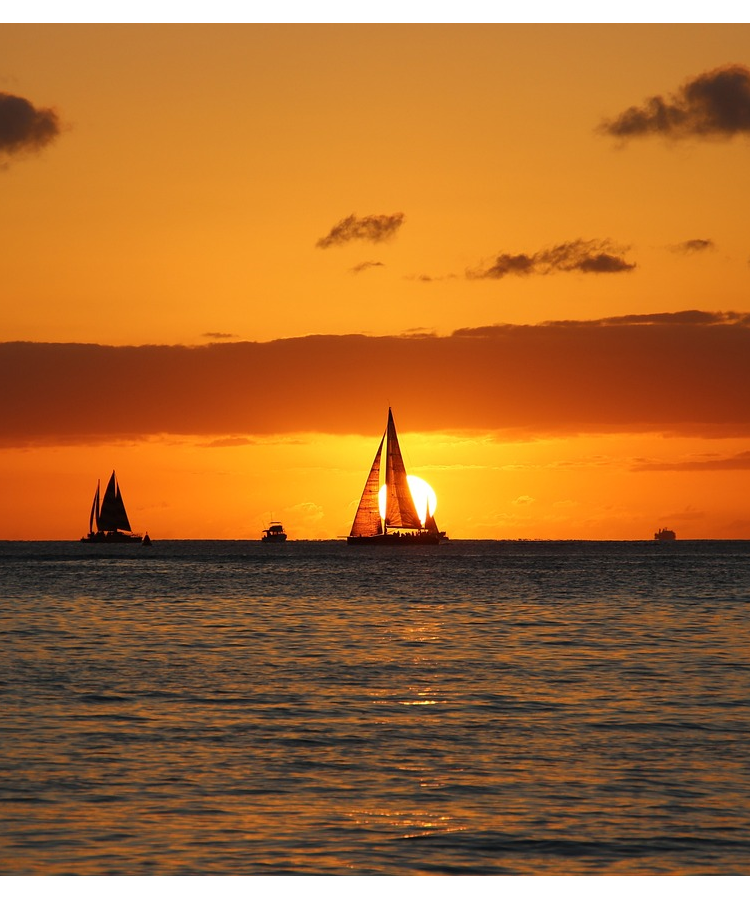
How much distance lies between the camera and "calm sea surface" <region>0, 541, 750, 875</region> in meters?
23.1

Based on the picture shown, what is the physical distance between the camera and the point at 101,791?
2733 cm

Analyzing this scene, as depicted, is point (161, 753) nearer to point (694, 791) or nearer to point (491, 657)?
point (694, 791)

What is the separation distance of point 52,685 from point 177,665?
7.51 metres

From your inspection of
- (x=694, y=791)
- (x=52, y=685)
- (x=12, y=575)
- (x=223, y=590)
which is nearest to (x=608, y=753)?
(x=694, y=791)

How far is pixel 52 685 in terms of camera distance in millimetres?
44062

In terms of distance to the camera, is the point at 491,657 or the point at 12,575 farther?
the point at 12,575

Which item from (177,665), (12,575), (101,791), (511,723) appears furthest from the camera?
(12,575)

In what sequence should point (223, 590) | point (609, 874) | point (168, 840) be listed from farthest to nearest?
1. point (223, 590)
2. point (168, 840)
3. point (609, 874)

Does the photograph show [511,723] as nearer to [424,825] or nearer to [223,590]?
[424,825]

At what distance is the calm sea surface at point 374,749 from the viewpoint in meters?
23.1

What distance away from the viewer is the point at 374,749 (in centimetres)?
A: 3269

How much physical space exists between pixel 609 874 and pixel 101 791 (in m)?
11.0
